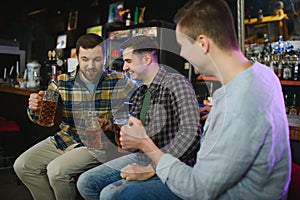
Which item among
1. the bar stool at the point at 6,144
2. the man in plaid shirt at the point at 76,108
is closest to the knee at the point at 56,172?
the man in plaid shirt at the point at 76,108

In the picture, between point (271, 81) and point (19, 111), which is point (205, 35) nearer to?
point (271, 81)

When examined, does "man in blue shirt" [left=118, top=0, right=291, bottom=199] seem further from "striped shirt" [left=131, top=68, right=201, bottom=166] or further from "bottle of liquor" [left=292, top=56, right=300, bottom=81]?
"bottle of liquor" [left=292, top=56, right=300, bottom=81]

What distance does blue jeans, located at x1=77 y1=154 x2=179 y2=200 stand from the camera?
1322mm

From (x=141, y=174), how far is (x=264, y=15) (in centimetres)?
323

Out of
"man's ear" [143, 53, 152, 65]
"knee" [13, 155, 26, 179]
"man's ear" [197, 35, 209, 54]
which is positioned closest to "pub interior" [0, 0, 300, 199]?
"man's ear" [197, 35, 209, 54]

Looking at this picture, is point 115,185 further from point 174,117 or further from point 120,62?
point 120,62

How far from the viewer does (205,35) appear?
105 cm

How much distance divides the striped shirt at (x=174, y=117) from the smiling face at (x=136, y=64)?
3.5 inches

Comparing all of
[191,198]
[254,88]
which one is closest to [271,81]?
[254,88]

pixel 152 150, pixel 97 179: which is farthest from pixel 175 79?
pixel 97 179

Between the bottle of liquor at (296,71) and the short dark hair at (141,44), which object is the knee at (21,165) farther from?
the bottle of liquor at (296,71)

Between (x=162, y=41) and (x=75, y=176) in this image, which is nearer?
(x=75, y=176)

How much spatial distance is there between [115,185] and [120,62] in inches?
75.1

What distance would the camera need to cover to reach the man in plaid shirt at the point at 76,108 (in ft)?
6.84
